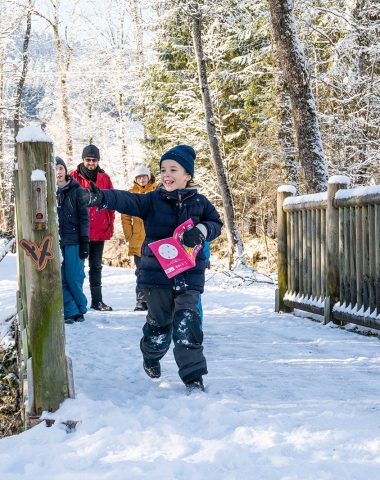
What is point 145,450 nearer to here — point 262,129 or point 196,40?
point 196,40

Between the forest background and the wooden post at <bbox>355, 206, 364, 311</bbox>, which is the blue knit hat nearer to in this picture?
the wooden post at <bbox>355, 206, 364, 311</bbox>

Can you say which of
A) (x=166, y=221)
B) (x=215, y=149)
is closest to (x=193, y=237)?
(x=166, y=221)

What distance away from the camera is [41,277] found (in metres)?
3.33

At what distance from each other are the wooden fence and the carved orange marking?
3.42 m

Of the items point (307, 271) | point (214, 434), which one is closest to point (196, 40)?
point (307, 271)

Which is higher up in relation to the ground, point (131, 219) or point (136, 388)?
point (131, 219)

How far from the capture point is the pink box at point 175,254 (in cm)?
375

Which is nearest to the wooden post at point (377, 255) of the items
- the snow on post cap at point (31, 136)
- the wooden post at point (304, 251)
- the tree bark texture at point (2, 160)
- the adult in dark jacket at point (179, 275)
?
the wooden post at point (304, 251)

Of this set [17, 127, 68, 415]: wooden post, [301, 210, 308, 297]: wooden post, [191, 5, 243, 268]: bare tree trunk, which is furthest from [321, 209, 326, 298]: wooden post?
[191, 5, 243, 268]: bare tree trunk

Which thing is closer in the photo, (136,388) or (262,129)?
(136,388)

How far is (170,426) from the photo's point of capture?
10.1 ft

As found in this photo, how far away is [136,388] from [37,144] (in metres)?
1.74

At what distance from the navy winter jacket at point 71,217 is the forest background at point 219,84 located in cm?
436

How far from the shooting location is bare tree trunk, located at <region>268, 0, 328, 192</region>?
336 inches
